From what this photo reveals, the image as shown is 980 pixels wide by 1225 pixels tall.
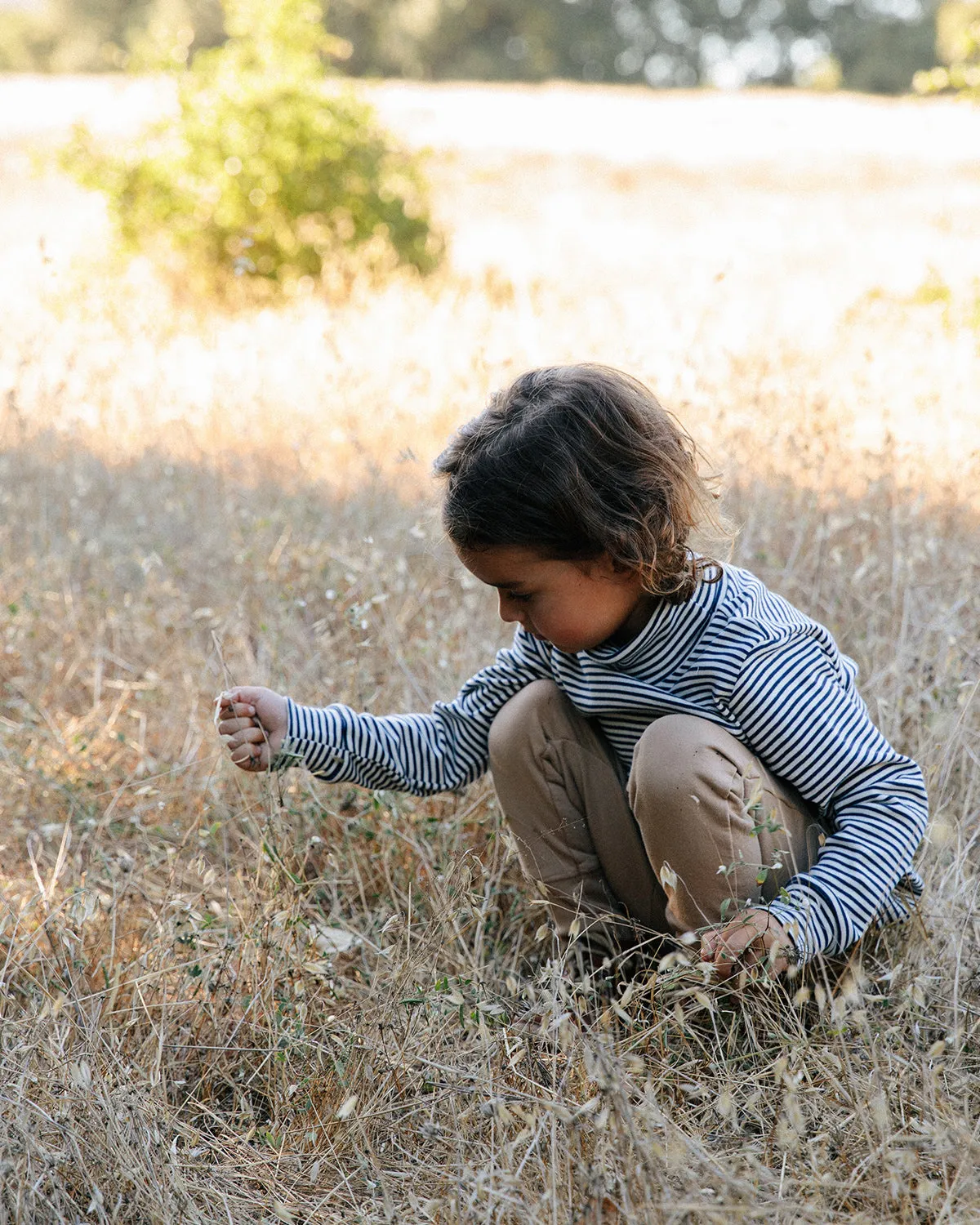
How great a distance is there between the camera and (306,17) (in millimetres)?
7328

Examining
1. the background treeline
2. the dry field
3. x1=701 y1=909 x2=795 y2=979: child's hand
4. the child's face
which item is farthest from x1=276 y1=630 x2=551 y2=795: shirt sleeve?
the background treeline

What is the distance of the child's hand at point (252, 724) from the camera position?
194 centimetres

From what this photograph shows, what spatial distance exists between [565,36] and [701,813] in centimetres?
3220

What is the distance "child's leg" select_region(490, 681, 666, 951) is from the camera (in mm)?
2027

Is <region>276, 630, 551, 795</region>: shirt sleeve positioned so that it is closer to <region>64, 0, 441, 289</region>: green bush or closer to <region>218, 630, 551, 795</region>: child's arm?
<region>218, 630, 551, 795</region>: child's arm

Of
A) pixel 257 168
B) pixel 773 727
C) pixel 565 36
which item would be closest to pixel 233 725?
pixel 773 727

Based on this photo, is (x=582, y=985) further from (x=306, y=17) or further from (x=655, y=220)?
(x=655, y=220)

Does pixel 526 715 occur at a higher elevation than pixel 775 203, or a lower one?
lower

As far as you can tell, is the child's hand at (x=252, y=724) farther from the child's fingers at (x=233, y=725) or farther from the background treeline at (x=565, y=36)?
the background treeline at (x=565, y=36)

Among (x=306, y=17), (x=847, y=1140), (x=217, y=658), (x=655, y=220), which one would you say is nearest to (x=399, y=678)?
(x=217, y=658)

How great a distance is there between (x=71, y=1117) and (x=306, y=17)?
720cm

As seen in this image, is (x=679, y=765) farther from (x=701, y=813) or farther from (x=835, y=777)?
(x=835, y=777)

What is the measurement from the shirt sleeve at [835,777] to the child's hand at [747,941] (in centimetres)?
4

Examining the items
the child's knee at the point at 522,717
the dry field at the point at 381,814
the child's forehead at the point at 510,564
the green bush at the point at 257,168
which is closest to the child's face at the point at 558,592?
the child's forehead at the point at 510,564
